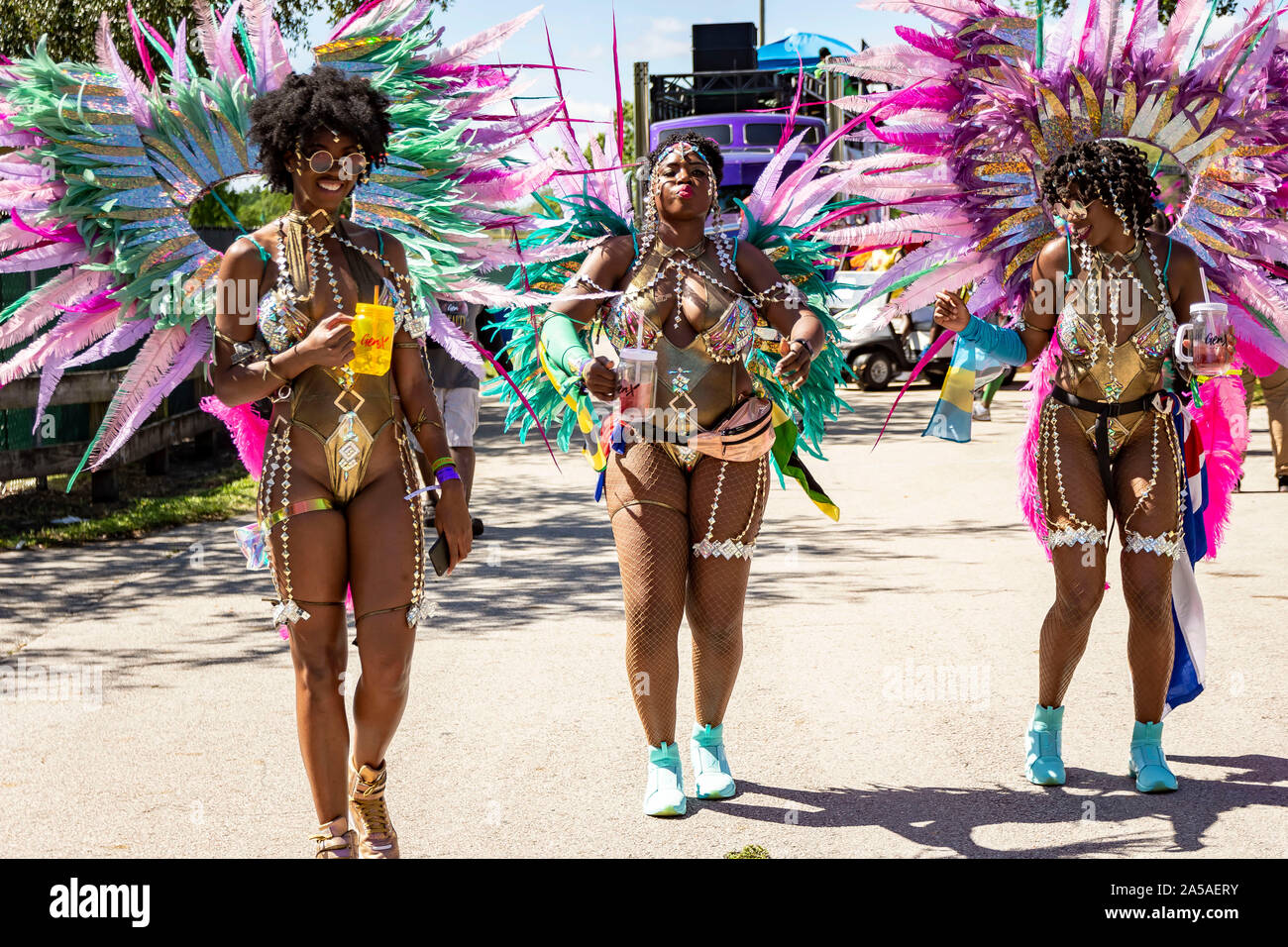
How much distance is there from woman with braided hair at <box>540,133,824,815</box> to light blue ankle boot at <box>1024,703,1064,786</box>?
100 centimetres

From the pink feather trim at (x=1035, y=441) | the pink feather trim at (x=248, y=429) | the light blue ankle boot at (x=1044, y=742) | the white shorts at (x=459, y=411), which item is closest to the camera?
the pink feather trim at (x=248, y=429)

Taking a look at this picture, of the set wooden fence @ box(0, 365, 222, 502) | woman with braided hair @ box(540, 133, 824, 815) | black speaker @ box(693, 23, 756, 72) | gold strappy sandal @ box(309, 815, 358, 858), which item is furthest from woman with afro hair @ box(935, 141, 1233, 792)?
black speaker @ box(693, 23, 756, 72)

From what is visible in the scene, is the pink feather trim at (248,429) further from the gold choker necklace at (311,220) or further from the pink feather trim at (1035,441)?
the pink feather trim at (1035,441)

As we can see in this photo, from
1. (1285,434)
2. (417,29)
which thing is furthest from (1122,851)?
(1285,434)

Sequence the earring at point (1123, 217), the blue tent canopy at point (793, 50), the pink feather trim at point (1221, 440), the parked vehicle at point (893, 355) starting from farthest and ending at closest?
the parked vehicle at point (893, 355)
the blue tent canopy at point (793, 50)
the pink feather trim at point (1221, 440)
the earring at point (1123, 217)

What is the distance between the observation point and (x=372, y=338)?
3.86 meters

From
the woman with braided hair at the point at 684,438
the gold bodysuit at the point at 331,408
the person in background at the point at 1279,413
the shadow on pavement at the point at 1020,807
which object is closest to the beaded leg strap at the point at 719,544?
the woman with braided hair at the point at 684,438

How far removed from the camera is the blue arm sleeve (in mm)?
4879

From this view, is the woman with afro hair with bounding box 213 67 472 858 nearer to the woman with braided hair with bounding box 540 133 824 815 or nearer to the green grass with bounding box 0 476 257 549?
the woman with braided hair with bounding box 540 133 824 815

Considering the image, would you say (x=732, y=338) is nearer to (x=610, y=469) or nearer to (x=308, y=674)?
(x=610, y=469)

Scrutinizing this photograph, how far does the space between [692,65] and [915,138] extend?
1686 cm

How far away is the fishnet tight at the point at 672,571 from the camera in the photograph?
15.5 feet

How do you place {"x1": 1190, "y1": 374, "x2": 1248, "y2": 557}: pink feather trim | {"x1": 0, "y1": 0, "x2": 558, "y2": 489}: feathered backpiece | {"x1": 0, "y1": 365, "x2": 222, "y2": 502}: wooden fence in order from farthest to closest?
{"x1": 0, "y1": 365, "x2": 222, "y2": 502}: wooden fence
{"x1": 1190, "y1": 374, "x2": 1248, "y2": 557}: pink feather trim
{"x1": 0, "y1": 0, "x2": 558, "y2": 489}: feathered backpiece

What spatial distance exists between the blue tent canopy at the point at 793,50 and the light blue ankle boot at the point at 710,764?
14567mm
